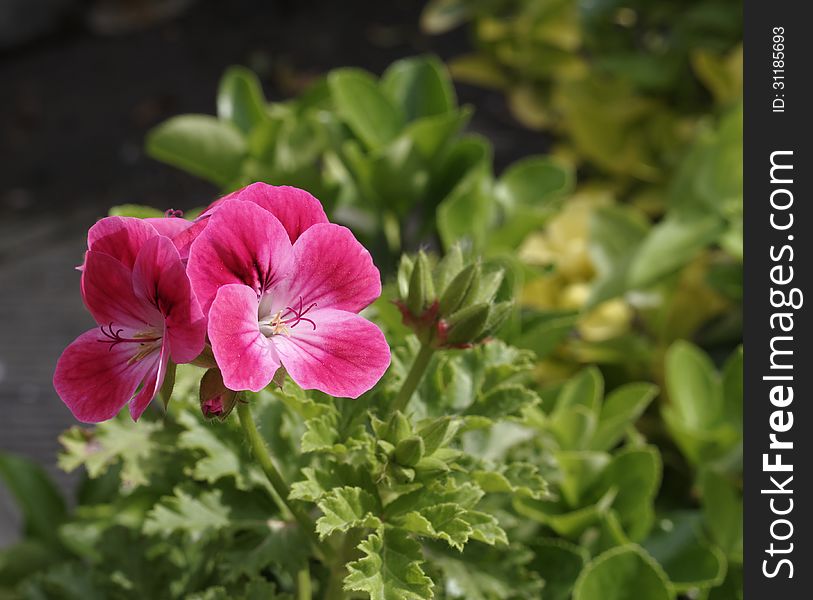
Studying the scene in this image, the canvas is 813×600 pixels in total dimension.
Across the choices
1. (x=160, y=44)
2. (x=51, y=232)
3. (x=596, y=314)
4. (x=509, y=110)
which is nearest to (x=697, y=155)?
(x=596, y=314)

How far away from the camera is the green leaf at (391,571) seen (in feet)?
1.83

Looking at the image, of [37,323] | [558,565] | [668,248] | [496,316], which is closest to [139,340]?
[496,316]

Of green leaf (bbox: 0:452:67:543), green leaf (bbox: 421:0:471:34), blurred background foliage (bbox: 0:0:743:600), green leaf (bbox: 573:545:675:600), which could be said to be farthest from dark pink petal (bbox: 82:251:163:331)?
green leaf (bbox: 421:0:471:34)

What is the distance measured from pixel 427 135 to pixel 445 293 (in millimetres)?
491

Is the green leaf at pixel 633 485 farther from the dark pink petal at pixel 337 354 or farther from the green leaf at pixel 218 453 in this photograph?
the dark pink petal at pixel 337 354

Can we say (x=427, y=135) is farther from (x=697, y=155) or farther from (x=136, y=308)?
(x=136, y=308)

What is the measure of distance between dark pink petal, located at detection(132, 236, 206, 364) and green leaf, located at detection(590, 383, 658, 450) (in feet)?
1.90

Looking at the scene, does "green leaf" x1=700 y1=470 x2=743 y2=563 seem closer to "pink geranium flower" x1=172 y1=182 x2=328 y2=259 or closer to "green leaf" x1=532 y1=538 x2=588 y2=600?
"green leaf" x1=532 y1=538 x2=588 y2=600

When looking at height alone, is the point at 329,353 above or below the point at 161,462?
above

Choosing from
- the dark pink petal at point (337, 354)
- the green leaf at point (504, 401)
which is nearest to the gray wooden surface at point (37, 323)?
the green leaf at point (504, 401)

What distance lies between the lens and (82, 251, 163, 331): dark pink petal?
1.63 feet

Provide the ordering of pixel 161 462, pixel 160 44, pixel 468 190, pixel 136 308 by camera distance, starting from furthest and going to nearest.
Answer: pixel 160 44 < pixel 468 190 < pixel 161 462 < pixel 136 308

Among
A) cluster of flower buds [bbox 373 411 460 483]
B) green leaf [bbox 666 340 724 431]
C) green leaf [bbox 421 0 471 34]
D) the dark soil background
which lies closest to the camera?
cluster of flower buds [bbox 373 411 460 483]

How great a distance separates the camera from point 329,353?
52cm
